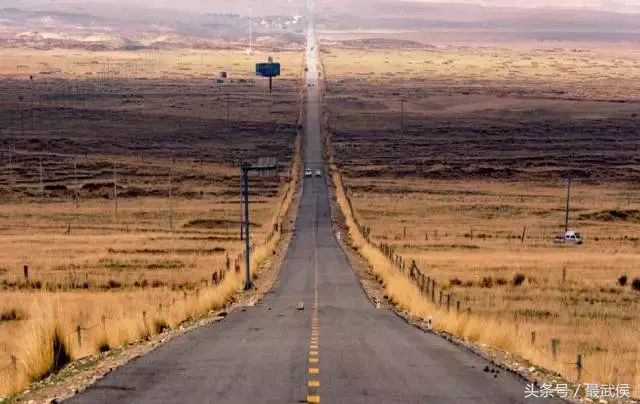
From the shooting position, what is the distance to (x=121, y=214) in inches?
3339

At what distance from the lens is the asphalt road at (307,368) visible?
43.6 ft

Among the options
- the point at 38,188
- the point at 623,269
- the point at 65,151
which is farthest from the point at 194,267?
the point at 65,151

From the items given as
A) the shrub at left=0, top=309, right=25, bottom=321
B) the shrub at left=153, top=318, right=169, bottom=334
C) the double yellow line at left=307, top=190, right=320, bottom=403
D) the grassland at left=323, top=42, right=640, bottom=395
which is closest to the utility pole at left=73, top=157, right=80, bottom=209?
the grassland at left=323, top=42, right=640, bottom=395

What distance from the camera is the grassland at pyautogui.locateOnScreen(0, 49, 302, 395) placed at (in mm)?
25625

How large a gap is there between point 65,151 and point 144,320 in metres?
112

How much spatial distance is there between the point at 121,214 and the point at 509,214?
3855 centimetres

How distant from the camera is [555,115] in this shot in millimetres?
183250

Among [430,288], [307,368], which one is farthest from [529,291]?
[307,368]

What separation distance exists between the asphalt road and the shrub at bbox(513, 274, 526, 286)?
17582 mm

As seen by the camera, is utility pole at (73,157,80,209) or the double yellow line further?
utility pole at (73,157,80,209)

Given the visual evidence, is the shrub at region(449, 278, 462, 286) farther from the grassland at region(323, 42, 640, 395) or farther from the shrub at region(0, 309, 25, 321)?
the shrub at region(0, 309, 25, 321)

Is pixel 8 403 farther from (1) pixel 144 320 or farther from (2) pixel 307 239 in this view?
(2) pixel 307 239

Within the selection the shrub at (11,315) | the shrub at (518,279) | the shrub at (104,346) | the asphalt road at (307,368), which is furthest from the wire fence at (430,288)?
the shrub at (11,315)

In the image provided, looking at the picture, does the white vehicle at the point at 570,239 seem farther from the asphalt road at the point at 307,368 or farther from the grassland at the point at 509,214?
the asphalt road at the point at 307,368
